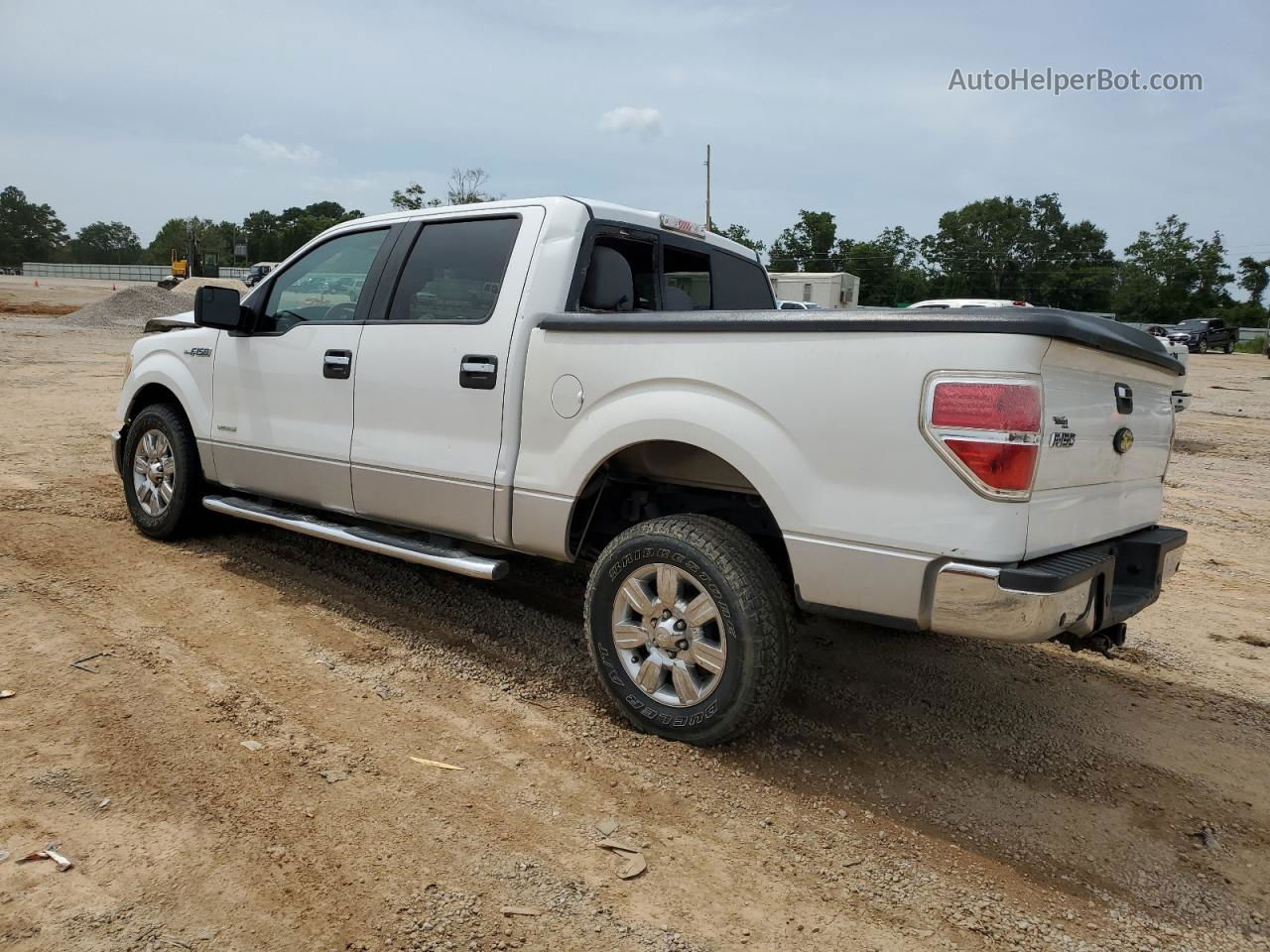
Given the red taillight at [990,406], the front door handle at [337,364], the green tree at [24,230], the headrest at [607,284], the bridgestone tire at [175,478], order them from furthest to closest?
the green tree at [24,230], the bridgestone tire at [175,478], the front door handle at [337,364], the headrest at [607,284], the red taillight at [990,406]

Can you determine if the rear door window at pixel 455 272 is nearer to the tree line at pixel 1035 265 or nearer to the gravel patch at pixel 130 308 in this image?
the gravel patch at pixel 130 308

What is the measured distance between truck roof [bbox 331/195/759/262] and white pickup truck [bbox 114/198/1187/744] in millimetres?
19

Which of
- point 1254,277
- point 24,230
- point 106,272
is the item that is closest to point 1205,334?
point 1254,277

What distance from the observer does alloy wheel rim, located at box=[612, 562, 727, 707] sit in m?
3.28

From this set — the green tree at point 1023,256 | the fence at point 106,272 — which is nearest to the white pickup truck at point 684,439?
the fence at point 106,272

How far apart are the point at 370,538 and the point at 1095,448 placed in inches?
125

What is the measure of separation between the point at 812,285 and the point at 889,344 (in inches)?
1400

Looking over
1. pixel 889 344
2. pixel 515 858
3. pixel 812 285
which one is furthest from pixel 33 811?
pixel 812 285

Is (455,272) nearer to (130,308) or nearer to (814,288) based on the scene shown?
(130,308)

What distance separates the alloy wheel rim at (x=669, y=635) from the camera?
3.28 m

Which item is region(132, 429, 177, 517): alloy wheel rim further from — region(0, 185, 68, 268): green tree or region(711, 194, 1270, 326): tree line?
region(0, 185, 68, 268): green tree

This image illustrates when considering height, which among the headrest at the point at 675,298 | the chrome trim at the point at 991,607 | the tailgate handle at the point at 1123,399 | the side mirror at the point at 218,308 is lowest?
the chrome trim at the point at 991,607

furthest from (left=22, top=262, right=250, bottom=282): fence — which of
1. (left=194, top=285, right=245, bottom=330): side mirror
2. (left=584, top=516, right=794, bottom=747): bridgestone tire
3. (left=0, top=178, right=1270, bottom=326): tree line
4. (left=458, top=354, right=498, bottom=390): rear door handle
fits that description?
(left=584, top=516, right=794, bottom=747): bridgestone tire

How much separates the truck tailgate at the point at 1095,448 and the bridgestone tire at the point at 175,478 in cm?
472
